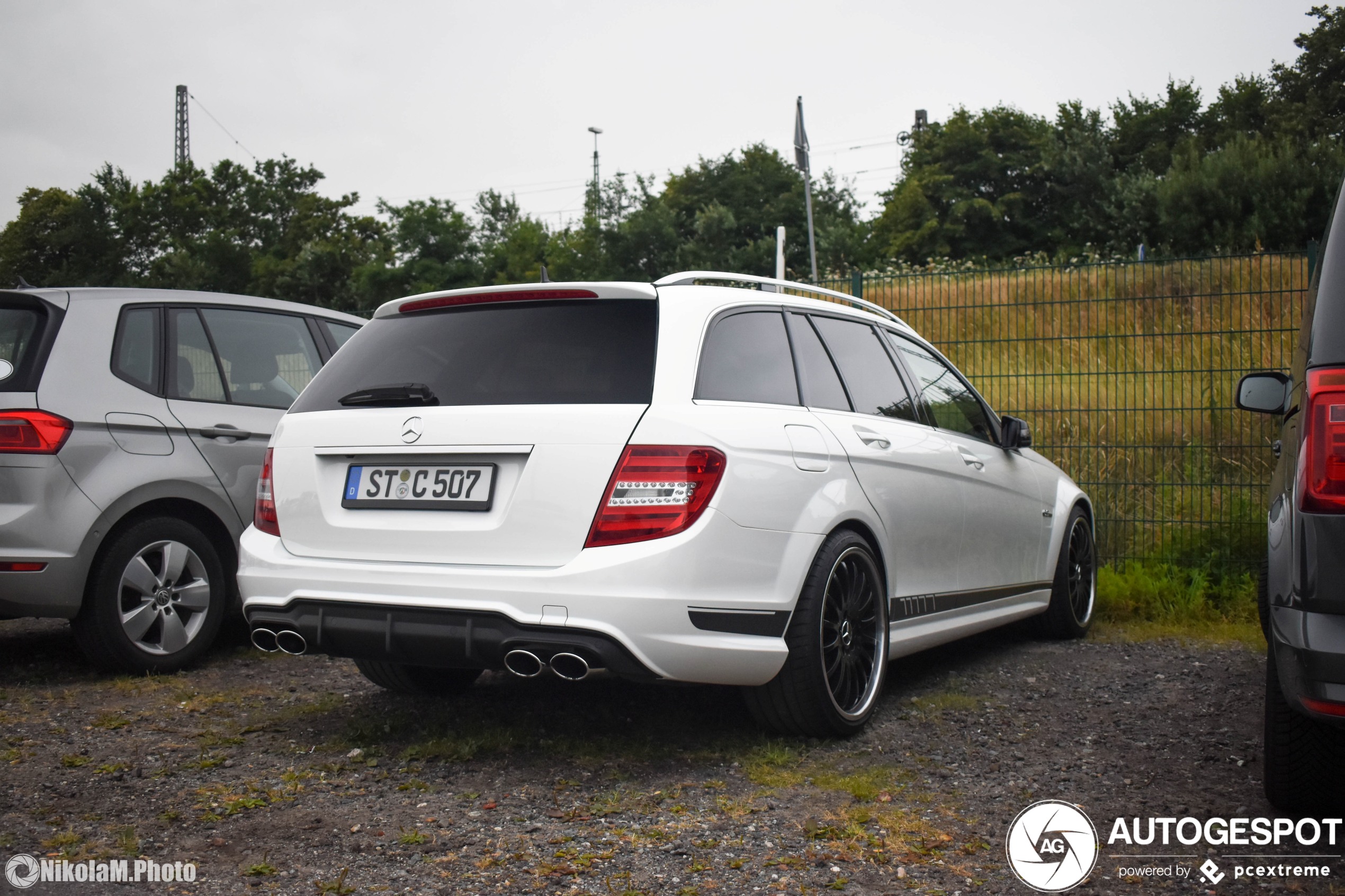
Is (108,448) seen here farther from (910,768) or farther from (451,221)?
(451,221)

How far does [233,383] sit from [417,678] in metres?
2.05

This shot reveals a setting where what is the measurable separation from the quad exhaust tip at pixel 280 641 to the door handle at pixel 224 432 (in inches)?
77.3

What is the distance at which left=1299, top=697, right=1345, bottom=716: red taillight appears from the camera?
2.71m

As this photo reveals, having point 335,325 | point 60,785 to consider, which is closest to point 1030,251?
point 335,325

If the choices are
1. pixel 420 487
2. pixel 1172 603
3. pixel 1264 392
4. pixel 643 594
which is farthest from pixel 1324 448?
pixel 1172 603

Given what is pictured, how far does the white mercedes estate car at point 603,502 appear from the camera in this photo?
363 cm

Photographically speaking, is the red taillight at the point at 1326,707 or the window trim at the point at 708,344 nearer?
the red taillight at the point at 1326,707

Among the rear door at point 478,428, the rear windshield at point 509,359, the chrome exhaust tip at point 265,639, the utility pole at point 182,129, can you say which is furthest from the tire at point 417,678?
the utility pole at point 182,129

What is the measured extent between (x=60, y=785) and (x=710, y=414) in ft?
7.90

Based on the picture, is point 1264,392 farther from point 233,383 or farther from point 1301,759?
point 233,383

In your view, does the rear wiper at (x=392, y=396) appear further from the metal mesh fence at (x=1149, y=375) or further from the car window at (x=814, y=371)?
the metal mesh fence at (x=1149, y=375)

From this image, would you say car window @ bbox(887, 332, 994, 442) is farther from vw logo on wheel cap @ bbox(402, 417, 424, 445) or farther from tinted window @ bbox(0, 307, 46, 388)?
tinted window @ bbox(0, 307, 46, 388)

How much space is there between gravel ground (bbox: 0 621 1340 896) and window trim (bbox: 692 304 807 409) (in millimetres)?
1214

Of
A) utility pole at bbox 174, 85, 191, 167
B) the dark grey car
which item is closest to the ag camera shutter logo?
the dark grey car
